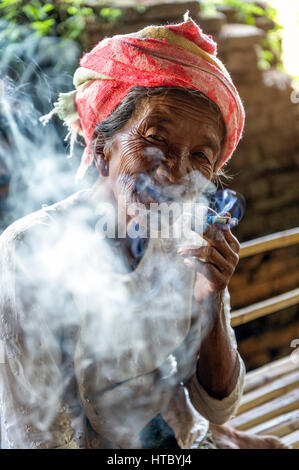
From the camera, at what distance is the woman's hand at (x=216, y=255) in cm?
173

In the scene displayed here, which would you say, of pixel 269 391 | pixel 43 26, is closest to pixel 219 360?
pixel 269 391

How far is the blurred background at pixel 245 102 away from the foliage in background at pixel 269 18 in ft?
0.04

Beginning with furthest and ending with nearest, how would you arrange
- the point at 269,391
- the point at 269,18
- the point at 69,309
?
1. the point at 269,18
2. the point at 269,391
3. the point at 69,309

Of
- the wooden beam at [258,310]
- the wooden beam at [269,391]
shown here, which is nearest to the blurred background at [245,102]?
the wooden beam at [258,310]

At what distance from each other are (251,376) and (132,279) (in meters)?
1.99

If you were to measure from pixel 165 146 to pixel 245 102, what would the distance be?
425cm

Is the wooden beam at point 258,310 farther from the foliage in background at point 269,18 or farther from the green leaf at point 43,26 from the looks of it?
the foliage in background at point 269,18

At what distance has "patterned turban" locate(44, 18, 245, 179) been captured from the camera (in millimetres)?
1708

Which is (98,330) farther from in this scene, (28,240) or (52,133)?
(52,133)

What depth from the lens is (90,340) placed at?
1869mm

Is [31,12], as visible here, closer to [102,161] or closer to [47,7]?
[47,7]

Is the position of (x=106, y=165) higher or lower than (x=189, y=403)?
higher

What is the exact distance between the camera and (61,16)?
2531mm
